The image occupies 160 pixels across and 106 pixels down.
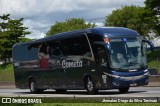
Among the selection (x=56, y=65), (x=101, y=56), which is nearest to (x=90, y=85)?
(x=101, y=56)

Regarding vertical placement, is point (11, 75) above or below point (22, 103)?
below

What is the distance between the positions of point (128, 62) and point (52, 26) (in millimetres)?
93916

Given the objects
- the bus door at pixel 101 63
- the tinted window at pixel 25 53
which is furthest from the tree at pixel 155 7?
the bus door at pixel 101 63

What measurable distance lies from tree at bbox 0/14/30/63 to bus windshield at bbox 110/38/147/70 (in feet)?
164

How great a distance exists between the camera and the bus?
2262cm

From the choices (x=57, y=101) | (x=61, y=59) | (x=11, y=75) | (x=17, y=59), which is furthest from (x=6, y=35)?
(x=57, y=101)

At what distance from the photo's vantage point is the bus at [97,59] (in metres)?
22.6

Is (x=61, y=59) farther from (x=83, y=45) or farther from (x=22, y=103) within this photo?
(x=22, y=103)

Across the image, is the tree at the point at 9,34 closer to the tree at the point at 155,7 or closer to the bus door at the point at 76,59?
the tree at the point at 155,7

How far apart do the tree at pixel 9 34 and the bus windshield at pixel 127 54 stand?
164ft

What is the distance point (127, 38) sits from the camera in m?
23.2

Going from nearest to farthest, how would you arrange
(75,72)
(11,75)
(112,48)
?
1. (112,48)
2. (75,72)
3. (11,75)

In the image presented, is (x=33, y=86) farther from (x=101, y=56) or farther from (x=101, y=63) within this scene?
(x=101, y=56)

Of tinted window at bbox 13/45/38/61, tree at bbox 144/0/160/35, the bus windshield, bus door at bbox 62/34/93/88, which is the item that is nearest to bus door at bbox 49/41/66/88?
bus door at bbox 62/34/93/88
